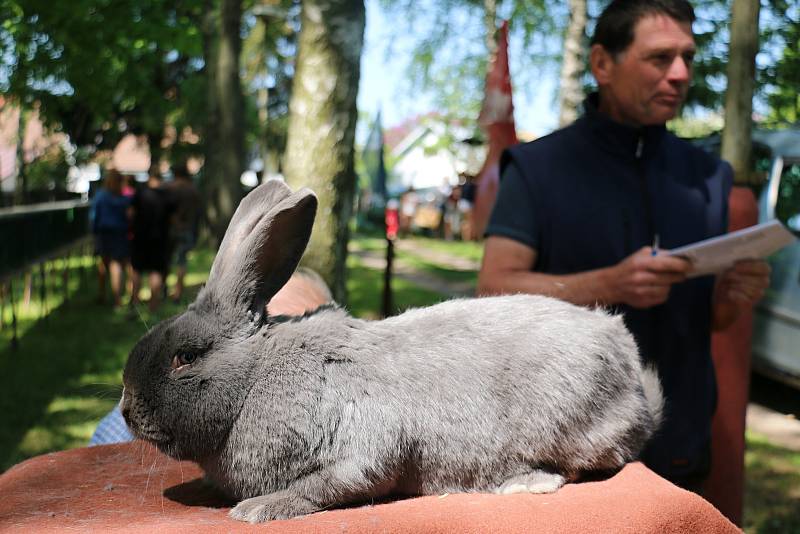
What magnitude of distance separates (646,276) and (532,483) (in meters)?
0.99

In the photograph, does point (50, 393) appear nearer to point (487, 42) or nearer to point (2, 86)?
point (2, 86)

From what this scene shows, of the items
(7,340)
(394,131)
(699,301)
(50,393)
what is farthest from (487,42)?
(394,131)

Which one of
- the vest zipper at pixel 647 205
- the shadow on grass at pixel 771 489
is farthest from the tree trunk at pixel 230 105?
the vest zipper at pixel 647 205

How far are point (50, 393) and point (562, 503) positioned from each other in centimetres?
684

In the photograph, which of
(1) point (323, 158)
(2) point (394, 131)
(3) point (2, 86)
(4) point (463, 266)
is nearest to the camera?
(1) point (323, 158)

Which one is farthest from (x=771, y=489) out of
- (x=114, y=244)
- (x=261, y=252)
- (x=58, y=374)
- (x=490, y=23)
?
(x=490, y=23)

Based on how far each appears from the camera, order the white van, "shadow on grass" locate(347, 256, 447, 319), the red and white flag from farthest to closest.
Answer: "shadow on grass" locate(347, 256, 447, 319), the white van, the red and white flag

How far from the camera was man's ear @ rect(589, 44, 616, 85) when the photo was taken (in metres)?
2.92

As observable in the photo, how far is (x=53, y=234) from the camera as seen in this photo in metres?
13.2

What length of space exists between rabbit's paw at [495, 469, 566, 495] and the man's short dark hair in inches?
67.0

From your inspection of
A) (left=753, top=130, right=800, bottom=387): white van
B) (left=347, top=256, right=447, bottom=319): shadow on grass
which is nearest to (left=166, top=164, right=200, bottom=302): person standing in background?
(left=347, top=256, right=447, bottom=319): shadow on grass

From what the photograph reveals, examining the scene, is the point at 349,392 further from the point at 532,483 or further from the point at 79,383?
the point at 79,383

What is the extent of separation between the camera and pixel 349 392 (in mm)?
1582

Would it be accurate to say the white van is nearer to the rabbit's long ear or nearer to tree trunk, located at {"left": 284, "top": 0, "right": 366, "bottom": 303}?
tree trunk, located at {"left": 284, "top": 0, "right": 366, "bottom": 303}
